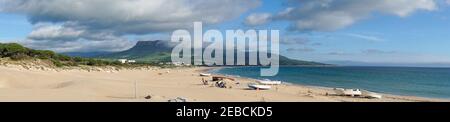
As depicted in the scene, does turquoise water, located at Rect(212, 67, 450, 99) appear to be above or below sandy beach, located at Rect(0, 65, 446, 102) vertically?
below

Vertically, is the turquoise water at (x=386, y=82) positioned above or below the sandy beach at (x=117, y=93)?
below

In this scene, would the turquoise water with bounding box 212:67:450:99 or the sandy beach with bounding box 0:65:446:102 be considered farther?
the turquoise water with bounding box 212:67:450:99

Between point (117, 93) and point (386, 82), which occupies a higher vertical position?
point (117, 93)

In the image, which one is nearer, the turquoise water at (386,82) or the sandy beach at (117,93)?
the sandy beach at (117,93)

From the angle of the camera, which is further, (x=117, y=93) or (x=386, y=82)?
(x=386, y=82)
